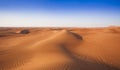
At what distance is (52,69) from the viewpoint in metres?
8.13

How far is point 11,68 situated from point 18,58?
2324 mm

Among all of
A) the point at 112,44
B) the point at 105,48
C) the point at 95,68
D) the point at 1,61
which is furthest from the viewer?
the point at 112,44

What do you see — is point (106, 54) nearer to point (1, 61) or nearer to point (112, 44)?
point (112, 44)

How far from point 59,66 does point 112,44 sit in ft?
33.2

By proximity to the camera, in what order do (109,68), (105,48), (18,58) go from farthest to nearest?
1. (105,48)
2. (18,58)
3. (109,68)

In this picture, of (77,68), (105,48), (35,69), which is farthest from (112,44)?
(35,69)

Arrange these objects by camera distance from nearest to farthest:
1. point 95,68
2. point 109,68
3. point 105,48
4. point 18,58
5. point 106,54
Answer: point 95,68
point 109,68
point 18,58
point 106,54
point 105,48

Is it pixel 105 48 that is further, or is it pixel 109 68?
pixel 105 48

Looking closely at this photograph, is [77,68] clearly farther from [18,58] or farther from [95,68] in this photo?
[18,58]

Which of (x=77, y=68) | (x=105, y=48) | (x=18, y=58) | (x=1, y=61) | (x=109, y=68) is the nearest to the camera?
(x=77, y=68)

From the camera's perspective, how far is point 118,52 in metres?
13.8

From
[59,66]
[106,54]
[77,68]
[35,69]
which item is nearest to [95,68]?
[77,68]

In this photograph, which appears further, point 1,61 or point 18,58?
point 18,58

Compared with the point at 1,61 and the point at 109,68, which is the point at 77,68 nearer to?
the point at 109,68
